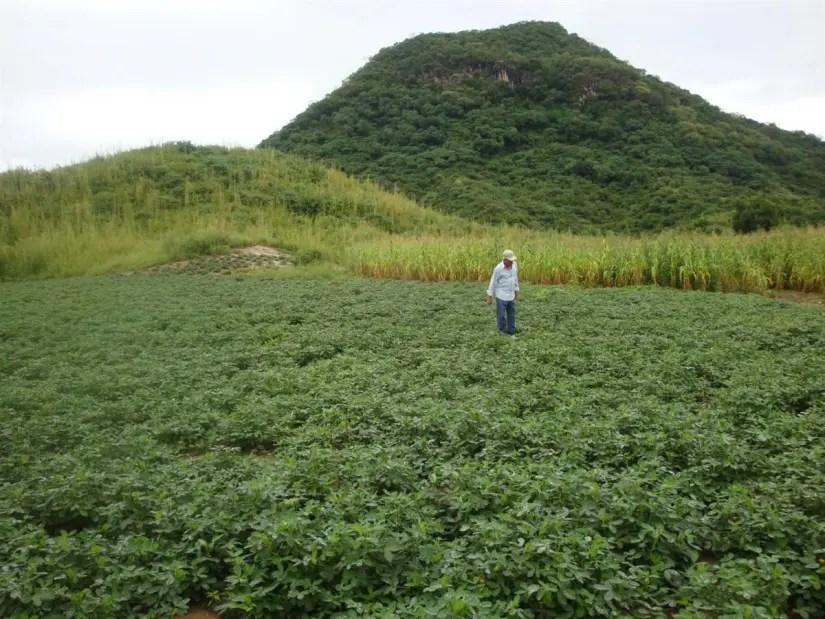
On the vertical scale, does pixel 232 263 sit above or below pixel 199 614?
above

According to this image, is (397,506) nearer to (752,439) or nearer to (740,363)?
(752,439)

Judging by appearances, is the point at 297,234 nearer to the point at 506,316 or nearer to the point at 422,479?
the point at 506,316

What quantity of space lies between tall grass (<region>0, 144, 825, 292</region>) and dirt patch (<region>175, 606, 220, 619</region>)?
16.7 metres

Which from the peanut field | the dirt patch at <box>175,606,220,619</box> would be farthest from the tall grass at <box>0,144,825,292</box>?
the dirt patch at <box>175,606,220,619</box>

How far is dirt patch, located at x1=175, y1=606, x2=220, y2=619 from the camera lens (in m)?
3.67

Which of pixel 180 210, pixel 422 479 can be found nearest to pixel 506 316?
pixel 422 479

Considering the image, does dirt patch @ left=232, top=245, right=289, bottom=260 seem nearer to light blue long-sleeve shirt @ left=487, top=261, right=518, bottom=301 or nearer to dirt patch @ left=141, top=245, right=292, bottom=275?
dirt patch @ left=141, top=245, right=292, bottom=275

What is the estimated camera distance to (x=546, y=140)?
164ft

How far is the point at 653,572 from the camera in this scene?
11.8 ft

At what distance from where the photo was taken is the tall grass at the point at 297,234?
59.3ft

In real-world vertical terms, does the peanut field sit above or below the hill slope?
below

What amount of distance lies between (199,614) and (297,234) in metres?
28.4

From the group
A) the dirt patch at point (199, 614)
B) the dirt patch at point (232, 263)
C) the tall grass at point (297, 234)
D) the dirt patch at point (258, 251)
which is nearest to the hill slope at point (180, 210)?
the tall grass at point (297, 234)

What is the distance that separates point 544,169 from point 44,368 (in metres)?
41.7
